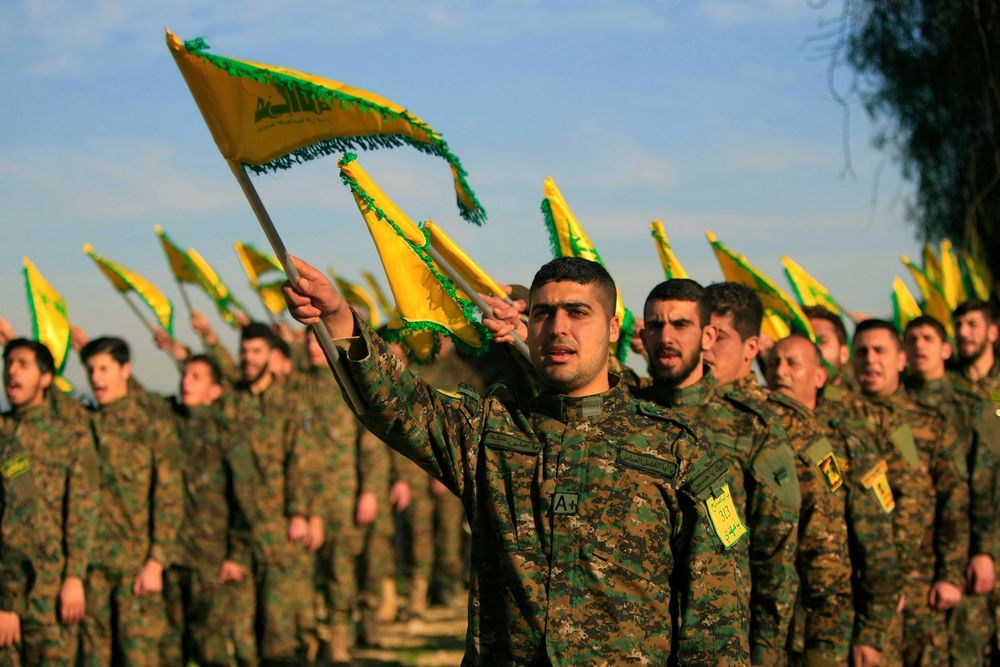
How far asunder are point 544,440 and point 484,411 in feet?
0.64

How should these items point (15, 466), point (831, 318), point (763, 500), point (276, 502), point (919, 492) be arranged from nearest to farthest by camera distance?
point (763, 500) < point (919, 492) < point (15, 466) < point (831, 318) < point (276, 502)

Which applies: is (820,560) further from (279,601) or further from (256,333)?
(256,333)

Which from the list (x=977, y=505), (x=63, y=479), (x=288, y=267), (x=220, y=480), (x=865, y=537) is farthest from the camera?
(x=220, y=480)

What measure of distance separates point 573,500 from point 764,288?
4.25 metres

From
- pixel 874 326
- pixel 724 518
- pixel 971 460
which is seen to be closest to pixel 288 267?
pixel 724 518

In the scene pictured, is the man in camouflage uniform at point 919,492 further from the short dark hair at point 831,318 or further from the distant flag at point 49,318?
the distant flag at point 49,318

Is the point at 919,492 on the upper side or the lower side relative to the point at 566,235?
lower

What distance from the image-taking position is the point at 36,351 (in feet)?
24.2

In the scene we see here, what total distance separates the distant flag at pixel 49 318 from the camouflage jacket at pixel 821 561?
4993 millimetres

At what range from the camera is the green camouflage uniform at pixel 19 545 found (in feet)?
23.2

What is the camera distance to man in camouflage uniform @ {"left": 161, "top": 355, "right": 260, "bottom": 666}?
8.41 metres

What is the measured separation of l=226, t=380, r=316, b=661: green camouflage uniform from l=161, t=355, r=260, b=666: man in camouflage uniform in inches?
3.5

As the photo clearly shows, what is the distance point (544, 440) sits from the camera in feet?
12.1

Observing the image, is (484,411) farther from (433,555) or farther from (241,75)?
(433,555)
